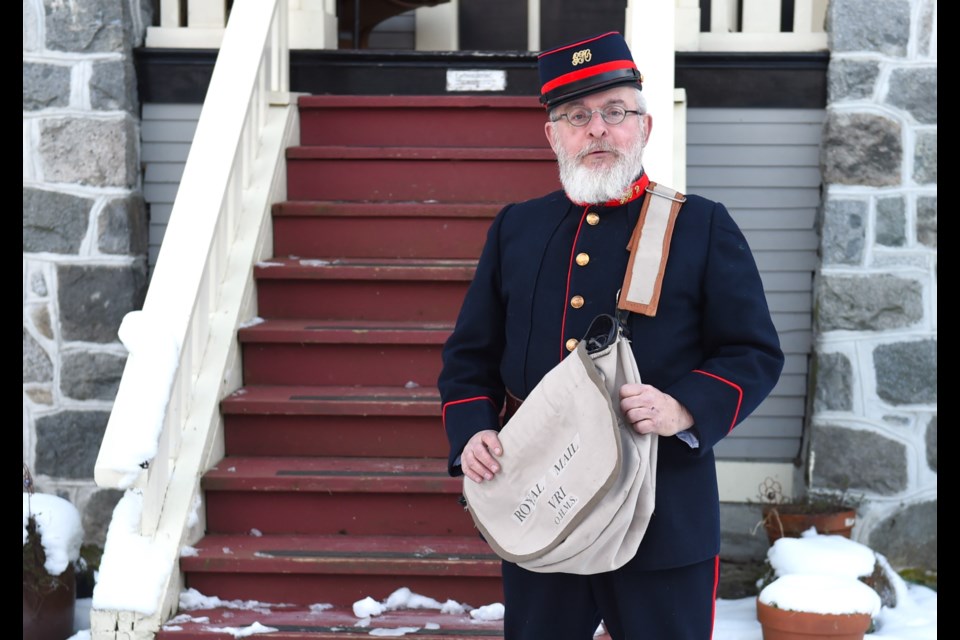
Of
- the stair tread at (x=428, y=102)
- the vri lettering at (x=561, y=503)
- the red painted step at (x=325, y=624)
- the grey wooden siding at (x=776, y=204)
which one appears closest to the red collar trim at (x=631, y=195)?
the vri lettering at (x=561, y=503)

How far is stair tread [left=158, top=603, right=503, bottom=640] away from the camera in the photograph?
109 inches

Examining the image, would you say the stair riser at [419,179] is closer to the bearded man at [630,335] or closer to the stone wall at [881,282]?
the stone wall at [881,282]

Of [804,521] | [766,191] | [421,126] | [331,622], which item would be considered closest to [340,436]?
[331,622]

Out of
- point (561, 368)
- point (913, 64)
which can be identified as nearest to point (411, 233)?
point (913, 64)

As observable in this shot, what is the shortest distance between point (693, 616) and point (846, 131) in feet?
9.02

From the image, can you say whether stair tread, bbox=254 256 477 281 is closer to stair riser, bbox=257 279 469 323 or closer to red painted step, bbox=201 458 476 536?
stair riser, bbox=257 279 469 323

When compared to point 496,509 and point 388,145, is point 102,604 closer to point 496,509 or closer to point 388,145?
point 496,509

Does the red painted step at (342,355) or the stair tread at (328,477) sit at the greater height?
the red painted step at (342,355)

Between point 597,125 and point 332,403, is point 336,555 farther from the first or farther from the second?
point 597,125

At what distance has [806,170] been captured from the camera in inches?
171

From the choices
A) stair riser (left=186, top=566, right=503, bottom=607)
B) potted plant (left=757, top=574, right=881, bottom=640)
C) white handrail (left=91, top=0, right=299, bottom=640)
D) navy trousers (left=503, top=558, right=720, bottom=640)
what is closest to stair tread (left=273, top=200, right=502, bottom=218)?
white handrail (left=91, top=0, right=299, bottom=640)

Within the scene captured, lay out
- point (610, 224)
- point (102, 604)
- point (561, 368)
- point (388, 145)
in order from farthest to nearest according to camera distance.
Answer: point (388, 145) → point (102, 604) → point (610, 224) → point (561, 368)

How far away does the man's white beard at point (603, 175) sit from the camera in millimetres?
1895

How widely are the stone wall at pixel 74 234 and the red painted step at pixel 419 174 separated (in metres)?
0.72
